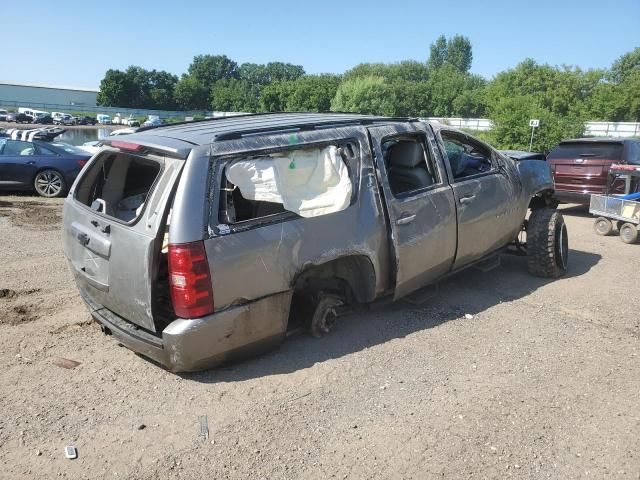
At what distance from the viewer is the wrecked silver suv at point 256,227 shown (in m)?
3.31

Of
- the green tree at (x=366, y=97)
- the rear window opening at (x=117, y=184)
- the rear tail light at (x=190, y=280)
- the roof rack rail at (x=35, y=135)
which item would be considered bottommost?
the rear tail light at (x=190, y=280)

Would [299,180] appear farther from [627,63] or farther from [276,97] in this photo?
[627,63]

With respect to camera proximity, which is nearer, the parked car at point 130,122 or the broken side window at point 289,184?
the broken side window at point 289,184

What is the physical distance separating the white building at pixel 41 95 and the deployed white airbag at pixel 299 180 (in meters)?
108

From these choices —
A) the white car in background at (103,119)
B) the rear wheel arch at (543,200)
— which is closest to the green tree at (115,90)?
the white car in background at (103,119)

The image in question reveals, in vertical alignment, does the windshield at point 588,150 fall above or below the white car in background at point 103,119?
below

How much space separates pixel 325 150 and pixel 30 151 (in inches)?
418

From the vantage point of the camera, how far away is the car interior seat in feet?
15.6

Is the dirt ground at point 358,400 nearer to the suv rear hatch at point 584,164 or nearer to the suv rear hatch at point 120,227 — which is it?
the suv rear hatch at point 120,227

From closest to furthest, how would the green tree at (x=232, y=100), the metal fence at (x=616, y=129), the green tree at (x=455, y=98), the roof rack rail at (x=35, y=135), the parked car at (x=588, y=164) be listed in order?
the parked car at (x=588, y=164) < the roof rack rail at (x=35, y=135) < the metal fence at (x=616, y=129) < the green tree at (x=455, y=98) < the green tree at (x=232, y=100)

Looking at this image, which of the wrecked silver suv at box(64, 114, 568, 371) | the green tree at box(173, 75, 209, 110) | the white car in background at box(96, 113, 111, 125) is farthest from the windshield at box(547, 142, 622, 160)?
the green tree at box(173, 75, 209, 110)

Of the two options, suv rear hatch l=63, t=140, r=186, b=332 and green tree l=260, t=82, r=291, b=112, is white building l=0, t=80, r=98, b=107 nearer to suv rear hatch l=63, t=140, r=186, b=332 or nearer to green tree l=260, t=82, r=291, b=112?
green tree l=260, t=82, r=291, b=112

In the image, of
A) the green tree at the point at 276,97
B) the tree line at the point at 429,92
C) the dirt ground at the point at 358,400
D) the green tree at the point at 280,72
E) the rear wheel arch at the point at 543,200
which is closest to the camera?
the dirt ground at the point at 358,400

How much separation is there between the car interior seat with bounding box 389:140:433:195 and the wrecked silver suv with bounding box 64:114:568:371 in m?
0.01
